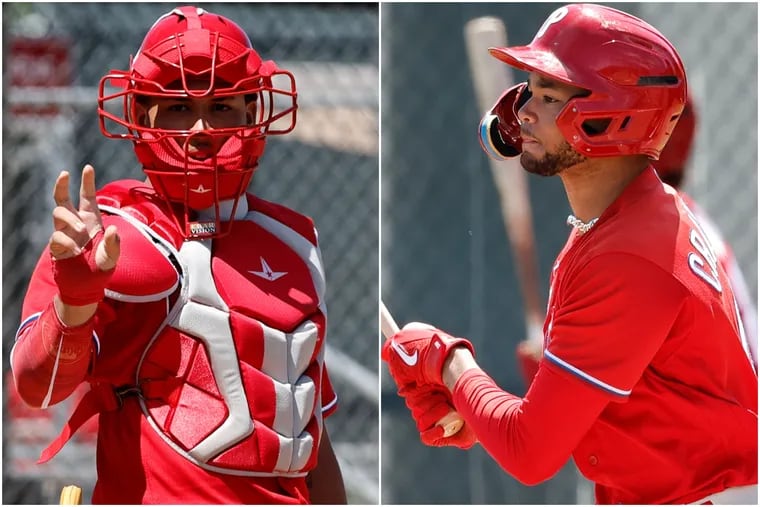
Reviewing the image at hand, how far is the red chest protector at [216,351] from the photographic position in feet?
7.94

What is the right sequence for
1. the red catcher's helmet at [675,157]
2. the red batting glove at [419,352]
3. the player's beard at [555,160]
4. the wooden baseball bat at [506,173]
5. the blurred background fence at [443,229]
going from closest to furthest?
the player's beard at [555,160], the red batting glove at [419,352], the wooden baseball bat at [506,173], the red catcher's helmet at [675,157], the blurred background fence at [443,229]

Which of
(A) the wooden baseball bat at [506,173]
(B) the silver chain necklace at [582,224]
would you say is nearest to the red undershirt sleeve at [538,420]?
(B) the silver chain necklace at [582,224]

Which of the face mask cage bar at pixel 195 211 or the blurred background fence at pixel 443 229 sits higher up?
the face mask cage bar at pixel 195 211

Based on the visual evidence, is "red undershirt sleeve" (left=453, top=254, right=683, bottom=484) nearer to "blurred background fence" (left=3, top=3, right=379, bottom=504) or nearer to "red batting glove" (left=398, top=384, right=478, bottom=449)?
"red batting glove" (left=398, top=384, right=478, bottom=449)

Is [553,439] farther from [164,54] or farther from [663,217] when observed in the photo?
[164,54]

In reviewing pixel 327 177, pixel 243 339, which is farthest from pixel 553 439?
pixel 327 177

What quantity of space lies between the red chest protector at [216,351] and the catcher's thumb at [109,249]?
0.60 ft

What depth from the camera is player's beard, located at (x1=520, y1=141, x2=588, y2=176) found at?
257cm

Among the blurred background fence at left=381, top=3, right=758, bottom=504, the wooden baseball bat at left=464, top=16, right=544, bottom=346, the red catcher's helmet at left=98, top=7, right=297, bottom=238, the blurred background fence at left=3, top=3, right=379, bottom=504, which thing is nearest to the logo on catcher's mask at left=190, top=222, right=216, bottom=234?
the red catcher's helmet at left=98, top=7, right=297, bottom=238

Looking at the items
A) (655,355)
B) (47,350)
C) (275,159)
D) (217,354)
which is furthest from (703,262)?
(275,159)

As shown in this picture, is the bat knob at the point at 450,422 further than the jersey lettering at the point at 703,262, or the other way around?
the bat knob at the point at 450,422

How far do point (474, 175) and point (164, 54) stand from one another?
9.89ft

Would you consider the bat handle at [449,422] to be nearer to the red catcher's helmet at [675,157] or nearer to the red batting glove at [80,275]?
the red batting glove at [80,275]

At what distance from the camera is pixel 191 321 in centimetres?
242
